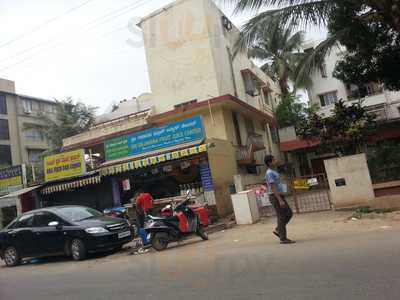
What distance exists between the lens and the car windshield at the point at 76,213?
11148mm

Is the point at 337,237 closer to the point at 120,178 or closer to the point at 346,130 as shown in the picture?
the point at 346,130

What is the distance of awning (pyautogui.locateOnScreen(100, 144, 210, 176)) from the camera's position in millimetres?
15075

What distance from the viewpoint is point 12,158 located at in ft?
145

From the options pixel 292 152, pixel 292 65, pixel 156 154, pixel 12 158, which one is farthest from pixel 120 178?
pixel 12 158

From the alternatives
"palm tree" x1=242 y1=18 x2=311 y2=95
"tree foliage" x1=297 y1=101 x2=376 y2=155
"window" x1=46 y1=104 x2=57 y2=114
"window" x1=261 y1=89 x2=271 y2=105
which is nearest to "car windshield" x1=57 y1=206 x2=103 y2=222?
"tree foliage" x1=297 y1=101 x2=376 y2=155

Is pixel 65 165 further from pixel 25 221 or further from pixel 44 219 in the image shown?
pixel 44 219

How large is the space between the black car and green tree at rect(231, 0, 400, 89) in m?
7.25

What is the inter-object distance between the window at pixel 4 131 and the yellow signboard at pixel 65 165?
2830cm

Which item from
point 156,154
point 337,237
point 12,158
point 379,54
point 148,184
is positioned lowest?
point 337,237

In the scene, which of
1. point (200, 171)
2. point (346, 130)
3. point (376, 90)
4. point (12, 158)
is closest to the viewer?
point (346, 130)

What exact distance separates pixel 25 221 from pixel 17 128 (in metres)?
37.2

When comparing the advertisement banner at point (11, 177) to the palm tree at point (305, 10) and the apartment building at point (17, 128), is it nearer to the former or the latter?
the palm tree at point (305, 10)

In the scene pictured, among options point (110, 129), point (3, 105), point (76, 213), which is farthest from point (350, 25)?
point (3, 105)

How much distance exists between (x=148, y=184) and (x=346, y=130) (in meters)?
8.94
